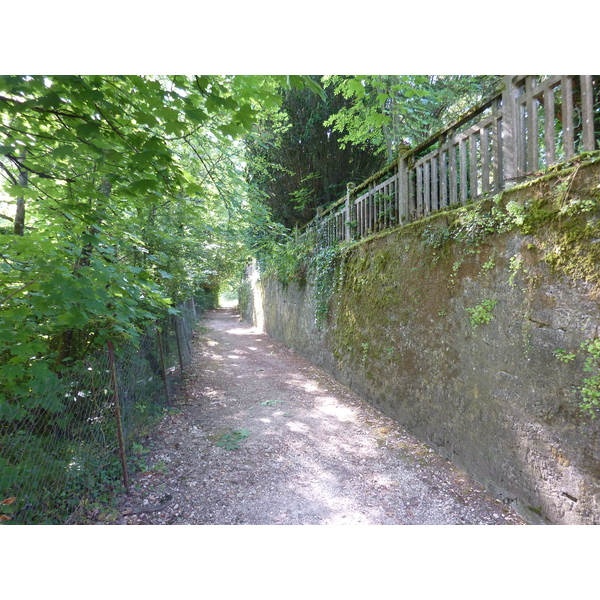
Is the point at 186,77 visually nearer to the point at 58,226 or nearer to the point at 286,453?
the point at 58,226

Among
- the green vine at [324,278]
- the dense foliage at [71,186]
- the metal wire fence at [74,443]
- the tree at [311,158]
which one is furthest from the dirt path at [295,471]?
the tree at [311,158]

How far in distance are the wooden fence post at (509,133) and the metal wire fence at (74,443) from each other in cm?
354

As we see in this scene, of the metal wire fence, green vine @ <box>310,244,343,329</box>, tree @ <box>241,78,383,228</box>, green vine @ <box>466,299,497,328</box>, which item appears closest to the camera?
the metal wire fence

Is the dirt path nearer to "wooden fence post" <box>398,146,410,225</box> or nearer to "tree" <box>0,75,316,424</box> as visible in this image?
"tree" <box>0,75,316,424</box>

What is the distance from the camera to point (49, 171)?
2.06 m

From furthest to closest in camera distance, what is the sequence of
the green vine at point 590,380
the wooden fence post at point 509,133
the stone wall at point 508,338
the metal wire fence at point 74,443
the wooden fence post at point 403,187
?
the wooden fence post at point 403,187
the wooden fence post at point 509,133
the metal wire fence at point 74,443
the stone wall at point 508,338
the green vine at point 590,380

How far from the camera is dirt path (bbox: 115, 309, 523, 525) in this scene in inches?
88.2

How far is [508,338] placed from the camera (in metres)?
2.18

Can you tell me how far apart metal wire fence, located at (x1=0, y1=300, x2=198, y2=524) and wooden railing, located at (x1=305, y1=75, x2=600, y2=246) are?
138 inches

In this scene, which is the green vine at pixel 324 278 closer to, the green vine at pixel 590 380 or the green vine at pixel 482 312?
the green vine at pixel 482 312

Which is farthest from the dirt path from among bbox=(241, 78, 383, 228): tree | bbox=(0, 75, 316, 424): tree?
bbox=(241, 78, 383, 228): tree

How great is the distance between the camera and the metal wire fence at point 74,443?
1.88m

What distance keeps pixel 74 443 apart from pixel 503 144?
4.06m
